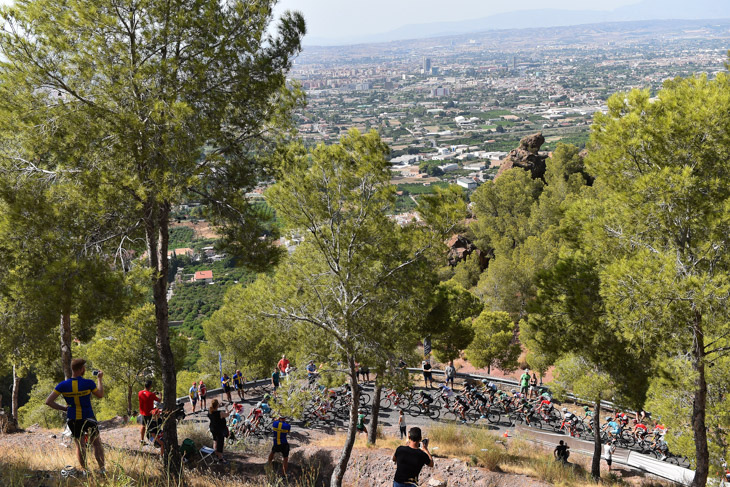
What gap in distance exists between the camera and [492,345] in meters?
22.7

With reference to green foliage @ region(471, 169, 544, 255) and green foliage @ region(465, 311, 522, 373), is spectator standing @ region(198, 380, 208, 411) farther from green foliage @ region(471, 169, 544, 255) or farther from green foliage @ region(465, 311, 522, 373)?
green foliage @ region(471, 169, 544, 255)

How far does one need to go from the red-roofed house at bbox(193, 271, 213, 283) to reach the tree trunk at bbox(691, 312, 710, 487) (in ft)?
A: 252

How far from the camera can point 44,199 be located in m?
7.43

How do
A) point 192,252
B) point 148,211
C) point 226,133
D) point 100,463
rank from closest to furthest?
point 100,463
point 148,211
point 226,133
point 192,252

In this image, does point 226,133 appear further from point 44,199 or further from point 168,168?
point 44,199

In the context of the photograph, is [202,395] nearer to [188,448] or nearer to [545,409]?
[188,448]

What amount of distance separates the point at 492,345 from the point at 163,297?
17.0 metres

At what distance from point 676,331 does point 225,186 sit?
717 centimetres

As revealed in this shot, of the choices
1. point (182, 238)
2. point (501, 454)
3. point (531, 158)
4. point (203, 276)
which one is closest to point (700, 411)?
point (501, 454)

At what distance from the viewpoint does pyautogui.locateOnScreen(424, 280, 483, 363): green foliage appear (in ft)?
54.3

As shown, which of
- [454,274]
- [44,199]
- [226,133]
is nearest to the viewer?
[44,199]

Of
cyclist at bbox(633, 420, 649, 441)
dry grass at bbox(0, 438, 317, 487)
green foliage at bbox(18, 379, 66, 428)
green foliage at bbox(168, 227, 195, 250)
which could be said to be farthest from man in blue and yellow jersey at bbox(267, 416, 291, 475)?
green foliage at bbox(168, 227, 195, 250)

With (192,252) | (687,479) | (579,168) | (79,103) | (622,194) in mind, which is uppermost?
(79,103)

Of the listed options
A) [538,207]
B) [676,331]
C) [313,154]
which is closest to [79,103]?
[313,154]
